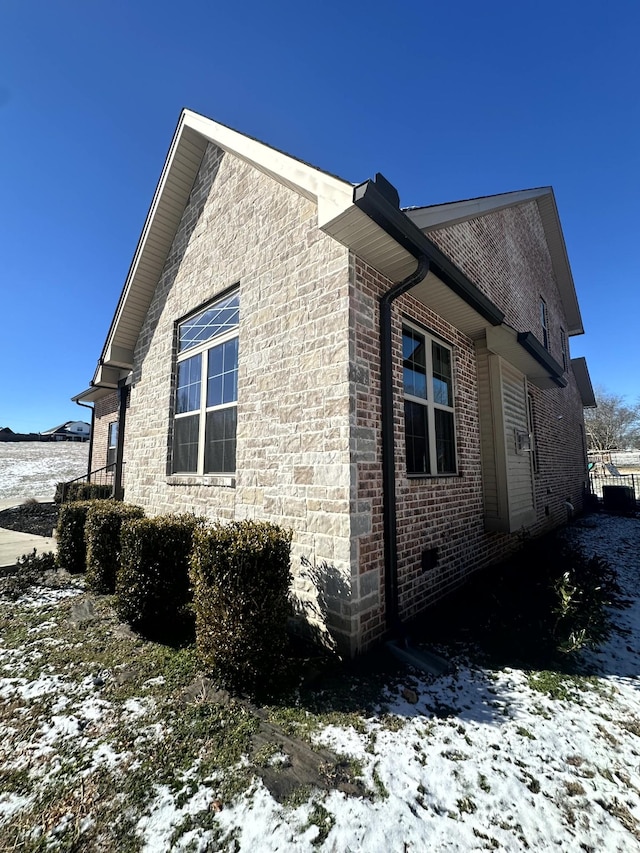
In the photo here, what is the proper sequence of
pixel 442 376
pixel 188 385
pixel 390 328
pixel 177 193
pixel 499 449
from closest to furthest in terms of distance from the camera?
1. pixel 390 328
2. pixel 442 376
3. pixel 499 449
4. pixel 188 385
5. pixel 177 193

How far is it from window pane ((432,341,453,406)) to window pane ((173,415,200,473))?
3.82 meters

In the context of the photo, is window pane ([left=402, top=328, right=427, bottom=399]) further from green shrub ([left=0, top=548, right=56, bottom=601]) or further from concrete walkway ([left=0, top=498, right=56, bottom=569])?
concrete walkway ([left=0, top=498, right=56, bottom=569])

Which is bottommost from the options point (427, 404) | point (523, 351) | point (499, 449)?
point (499, 449)

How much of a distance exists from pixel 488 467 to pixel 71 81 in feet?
30.1

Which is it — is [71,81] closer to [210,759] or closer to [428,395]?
[428,395]

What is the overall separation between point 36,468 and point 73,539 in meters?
21.8

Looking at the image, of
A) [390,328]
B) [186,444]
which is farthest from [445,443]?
[186,444]

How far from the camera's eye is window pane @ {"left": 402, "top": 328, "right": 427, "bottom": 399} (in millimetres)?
4594

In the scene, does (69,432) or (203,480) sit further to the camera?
(69,432)

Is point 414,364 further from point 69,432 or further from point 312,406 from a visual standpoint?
point 69,432

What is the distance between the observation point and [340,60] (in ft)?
19.7

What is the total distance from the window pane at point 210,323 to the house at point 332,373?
38 mm

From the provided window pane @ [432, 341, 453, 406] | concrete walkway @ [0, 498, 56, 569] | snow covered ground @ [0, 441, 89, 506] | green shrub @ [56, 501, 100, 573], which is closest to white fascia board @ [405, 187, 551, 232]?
window pane @ [432, 341, 453, 406]

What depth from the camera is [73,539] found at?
20.2 ft
